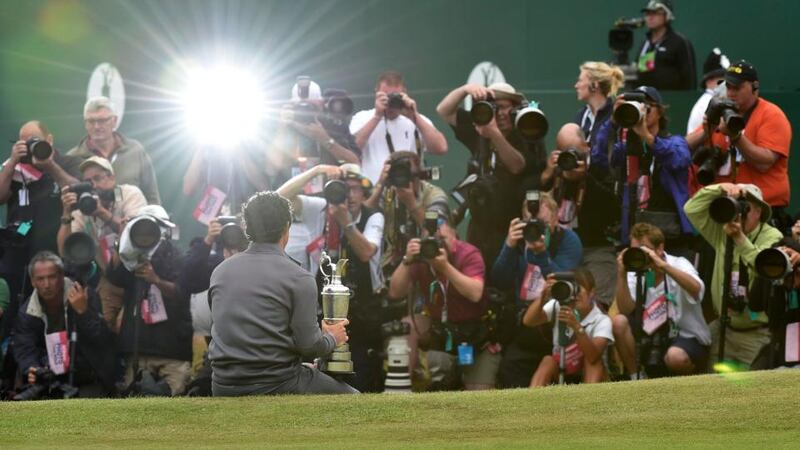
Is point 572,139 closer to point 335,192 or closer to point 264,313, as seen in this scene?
point 335,192

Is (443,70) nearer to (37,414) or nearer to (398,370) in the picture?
(398,370)

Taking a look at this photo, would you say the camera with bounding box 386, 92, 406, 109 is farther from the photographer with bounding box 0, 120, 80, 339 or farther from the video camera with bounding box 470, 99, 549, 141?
the photographer with bounding box 0, 120, 80, 339

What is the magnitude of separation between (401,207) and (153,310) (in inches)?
80.8

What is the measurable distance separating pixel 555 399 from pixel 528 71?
5456mm

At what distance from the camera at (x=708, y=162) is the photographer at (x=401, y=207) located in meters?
1.96

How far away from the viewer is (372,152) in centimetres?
1238

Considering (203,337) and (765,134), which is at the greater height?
(765,134)

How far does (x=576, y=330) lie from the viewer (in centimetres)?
1077

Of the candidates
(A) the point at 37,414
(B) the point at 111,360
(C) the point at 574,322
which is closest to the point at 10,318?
(B) the point at 111,360

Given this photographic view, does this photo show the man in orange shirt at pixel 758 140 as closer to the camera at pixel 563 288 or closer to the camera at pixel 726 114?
the camera at pixel 726 114

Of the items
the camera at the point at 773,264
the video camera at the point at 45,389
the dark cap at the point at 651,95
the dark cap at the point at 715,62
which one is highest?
the dark cap at the point at 715,62

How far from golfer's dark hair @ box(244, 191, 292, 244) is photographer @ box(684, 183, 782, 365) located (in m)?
3.45

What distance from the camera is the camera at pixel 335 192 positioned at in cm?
1117

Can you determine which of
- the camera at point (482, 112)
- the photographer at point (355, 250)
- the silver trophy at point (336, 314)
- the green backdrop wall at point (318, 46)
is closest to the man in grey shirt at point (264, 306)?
the silver trophy at point (336, 314)
